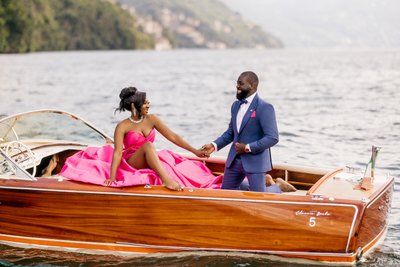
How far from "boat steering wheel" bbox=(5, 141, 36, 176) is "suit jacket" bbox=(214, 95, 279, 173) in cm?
247

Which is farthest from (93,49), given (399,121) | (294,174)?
(294,174)

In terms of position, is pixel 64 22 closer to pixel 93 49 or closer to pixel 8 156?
pixel 93 49

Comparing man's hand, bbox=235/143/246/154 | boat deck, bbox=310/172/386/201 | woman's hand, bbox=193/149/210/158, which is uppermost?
man's hand, bbox=235/143/246/154

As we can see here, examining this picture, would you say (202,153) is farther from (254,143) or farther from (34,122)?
(34,122)

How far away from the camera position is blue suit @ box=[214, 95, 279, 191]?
6.58 metres

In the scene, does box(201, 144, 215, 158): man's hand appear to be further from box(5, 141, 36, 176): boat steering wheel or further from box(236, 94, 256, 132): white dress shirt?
box(5, 141, 36, 176): boat steering wheel

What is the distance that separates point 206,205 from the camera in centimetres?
654

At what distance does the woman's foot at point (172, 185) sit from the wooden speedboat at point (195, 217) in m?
0.05

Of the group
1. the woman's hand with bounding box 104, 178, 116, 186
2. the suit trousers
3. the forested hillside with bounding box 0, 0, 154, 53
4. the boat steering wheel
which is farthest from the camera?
the forested hillside with bounding box 0, 0, 154, 53

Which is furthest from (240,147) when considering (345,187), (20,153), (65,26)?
(65,26)

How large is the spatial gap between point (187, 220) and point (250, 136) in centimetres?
107

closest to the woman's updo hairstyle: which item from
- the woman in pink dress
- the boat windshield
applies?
the woman in pink dress

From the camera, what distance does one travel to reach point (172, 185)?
668 cm

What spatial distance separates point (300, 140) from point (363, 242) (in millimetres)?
9462
